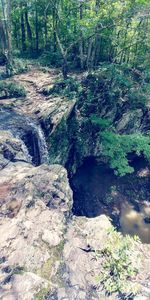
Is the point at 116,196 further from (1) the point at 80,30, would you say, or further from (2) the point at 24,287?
(2) the point at 24,287

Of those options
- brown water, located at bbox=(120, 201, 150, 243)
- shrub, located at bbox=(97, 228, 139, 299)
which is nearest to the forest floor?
brown water, located at bbox=(120, 201, 150, 243)

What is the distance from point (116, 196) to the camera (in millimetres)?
15266

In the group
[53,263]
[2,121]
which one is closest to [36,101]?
[2,121]

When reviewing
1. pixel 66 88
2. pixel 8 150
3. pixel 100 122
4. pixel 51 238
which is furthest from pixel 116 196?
pixel 51 238

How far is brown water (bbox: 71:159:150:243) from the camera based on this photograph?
14023mm

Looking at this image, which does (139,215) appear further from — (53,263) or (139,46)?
(139,46)

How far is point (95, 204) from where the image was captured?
1471 centimetres

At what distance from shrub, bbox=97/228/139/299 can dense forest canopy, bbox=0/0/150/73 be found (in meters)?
11.3

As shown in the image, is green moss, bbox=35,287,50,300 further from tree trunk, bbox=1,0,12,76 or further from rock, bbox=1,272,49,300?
tree trunk, bbox=1,0,12,76

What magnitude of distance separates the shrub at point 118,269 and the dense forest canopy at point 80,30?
11.3 meters

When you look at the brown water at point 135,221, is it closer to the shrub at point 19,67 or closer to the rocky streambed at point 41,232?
the rocky streambed at point 41,232

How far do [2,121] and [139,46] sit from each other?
1189cm

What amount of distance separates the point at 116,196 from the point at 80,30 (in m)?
9.14

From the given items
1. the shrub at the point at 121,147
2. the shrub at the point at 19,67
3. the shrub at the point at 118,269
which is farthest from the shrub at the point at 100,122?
the shrub at the point at 118,269
